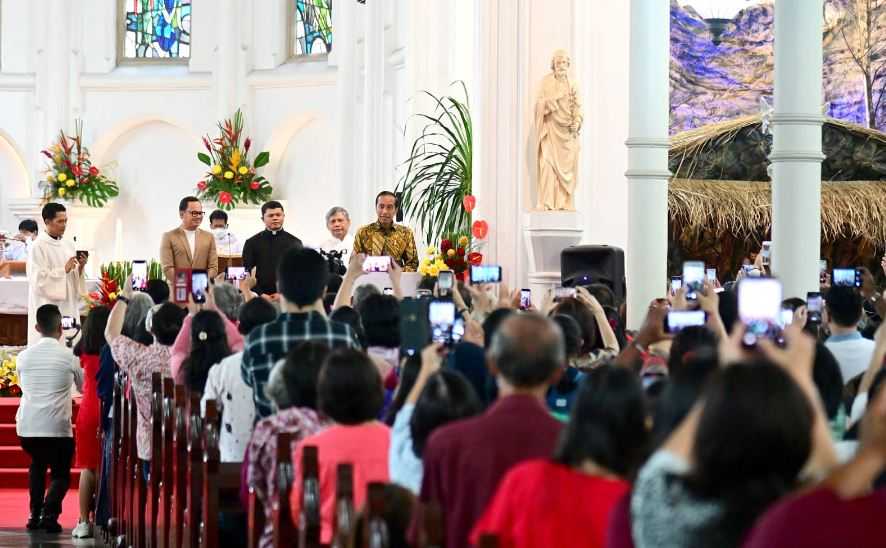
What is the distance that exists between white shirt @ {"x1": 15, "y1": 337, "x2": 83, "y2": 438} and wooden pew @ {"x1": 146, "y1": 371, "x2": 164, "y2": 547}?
7.80ft

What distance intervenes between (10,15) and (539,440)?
2083cm

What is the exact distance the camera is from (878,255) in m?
16.9

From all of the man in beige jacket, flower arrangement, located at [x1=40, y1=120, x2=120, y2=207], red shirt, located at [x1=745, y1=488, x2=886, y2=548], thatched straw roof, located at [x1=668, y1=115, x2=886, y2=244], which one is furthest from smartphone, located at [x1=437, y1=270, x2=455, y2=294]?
flower arrangement, located at [x1=40, y1=120, x2=120, y2=207]

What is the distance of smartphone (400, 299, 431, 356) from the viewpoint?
5.71 m

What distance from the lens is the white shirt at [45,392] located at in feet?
34.1

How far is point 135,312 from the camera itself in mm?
8836

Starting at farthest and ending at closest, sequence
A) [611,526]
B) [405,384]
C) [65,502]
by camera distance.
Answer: [65,502], [405,384], [611,526]

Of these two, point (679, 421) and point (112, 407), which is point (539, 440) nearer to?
point (679, 421)

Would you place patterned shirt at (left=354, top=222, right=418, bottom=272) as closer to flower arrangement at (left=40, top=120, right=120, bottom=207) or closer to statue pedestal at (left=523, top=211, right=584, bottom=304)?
statue pedestal at (left=523, top=211, right=584, bottom=304)

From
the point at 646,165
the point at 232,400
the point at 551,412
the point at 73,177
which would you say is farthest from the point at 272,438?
the point at 73,177

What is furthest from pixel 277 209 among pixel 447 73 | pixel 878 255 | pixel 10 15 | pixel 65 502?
pixel 10 15

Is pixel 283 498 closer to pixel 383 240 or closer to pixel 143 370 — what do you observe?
pixel 143 370

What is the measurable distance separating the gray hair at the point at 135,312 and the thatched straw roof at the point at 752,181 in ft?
28.4

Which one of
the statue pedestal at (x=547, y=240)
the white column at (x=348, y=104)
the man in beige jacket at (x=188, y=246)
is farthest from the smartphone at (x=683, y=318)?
the white column at (x=348, y=104)
